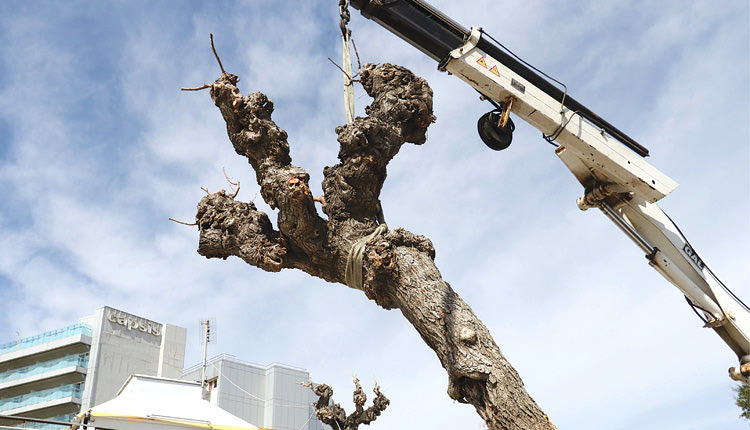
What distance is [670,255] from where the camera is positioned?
7383mm

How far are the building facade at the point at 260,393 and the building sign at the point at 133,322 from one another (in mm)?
4593

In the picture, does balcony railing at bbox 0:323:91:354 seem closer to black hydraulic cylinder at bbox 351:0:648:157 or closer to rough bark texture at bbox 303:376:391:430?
rough bark texture at bbox 303:376:391:430

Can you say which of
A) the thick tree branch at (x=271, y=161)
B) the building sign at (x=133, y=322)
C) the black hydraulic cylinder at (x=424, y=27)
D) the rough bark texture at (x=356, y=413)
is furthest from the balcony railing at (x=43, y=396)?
the black hydraulic cylinder at (x=424, y=27)

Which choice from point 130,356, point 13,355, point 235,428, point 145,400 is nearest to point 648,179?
point 235,428

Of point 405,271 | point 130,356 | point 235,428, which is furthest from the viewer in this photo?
point 130,356

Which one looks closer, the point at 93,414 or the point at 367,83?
the point at 367,83

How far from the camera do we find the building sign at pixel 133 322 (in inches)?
1468

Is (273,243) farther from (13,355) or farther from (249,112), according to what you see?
(13,355)

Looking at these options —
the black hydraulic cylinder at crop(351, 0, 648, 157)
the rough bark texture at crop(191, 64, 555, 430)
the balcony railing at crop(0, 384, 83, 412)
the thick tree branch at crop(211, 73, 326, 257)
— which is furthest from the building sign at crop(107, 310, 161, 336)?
the black hydraulic cylinder at crop(351, 0, 648, 157)

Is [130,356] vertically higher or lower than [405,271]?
higher

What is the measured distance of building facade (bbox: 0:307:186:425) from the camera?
34250mm

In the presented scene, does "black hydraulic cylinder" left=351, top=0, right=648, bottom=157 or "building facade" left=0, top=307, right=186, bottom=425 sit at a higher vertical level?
"building facade" left=0, top=307, right=186, bottom=425

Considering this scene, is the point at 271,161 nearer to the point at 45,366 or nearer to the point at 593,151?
the point at 593,151

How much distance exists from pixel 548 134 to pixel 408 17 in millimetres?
2212
